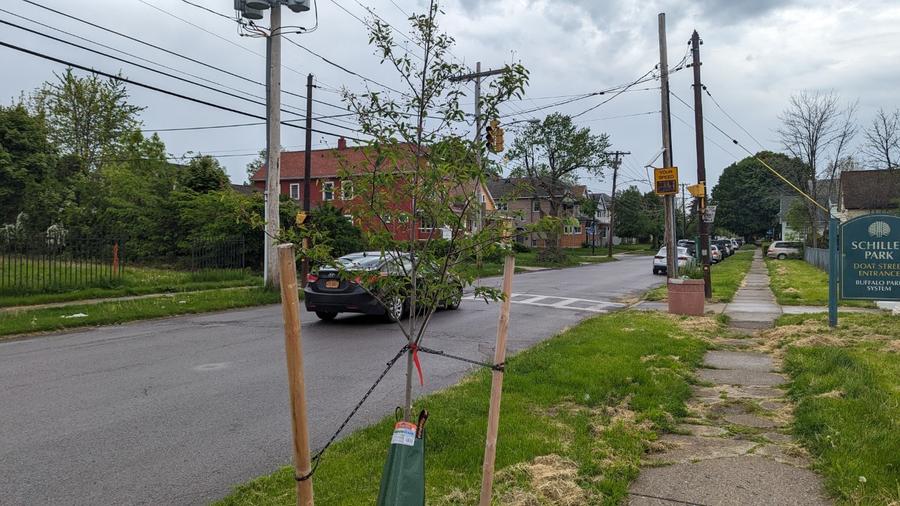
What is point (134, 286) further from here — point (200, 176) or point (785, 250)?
point (785, 250)

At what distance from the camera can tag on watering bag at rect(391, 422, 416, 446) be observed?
287cm

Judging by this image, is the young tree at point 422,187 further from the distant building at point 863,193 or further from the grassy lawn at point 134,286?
the distant building at point 863,193

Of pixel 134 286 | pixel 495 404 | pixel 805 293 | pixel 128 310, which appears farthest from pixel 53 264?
pixel 805 293

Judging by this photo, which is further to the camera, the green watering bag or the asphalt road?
the asphalt road

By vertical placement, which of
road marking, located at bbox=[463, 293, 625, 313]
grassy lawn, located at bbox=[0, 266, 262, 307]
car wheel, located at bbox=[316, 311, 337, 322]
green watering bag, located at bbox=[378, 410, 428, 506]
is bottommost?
road marking, located at bbox=[463, 293, 625, 313]

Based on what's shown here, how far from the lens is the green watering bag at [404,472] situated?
284 centimetres

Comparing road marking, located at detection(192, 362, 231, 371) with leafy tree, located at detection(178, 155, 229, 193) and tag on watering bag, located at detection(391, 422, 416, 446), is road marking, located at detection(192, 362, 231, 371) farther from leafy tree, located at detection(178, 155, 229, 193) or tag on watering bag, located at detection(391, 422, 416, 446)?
leafy tree, located at detection(178, 155, 229, 193)

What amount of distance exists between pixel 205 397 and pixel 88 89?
42.5 m

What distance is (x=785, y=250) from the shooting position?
2018 inches

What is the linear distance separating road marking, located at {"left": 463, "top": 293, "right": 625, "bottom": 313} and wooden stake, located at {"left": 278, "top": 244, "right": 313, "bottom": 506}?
529 inches

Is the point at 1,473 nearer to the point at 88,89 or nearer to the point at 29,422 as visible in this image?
the point at 29,422

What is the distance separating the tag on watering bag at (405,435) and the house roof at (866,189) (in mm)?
48600

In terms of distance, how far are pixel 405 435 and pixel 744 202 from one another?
346 feet

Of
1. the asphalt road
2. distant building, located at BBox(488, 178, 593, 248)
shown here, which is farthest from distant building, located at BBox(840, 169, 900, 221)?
the asphalt road
